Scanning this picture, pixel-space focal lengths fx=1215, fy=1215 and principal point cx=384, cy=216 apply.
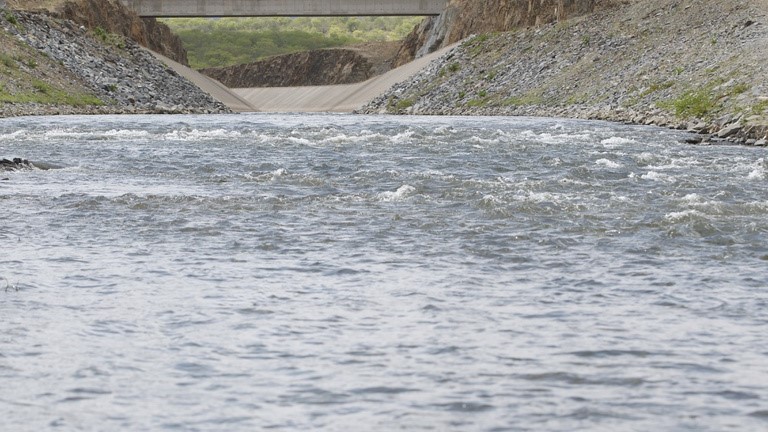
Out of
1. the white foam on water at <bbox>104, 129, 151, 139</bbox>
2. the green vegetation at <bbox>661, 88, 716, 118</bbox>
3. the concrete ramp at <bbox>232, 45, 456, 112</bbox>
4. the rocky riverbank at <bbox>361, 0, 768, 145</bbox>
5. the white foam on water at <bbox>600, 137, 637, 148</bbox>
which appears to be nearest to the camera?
the white foam on water at <bbox>600, 137, 637, 148</bbox>

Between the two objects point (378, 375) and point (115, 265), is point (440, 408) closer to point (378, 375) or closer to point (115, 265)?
point (378, 375)

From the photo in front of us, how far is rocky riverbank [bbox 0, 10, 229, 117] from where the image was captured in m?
69.4

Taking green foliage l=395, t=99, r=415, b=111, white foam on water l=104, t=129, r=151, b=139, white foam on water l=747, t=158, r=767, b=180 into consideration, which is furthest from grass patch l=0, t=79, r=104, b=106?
white foam on water l=747, t=158, r=767, b=180

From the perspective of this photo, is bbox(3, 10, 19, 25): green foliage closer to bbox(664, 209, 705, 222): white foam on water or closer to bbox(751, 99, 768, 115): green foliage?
bbox(751, 99, 768, 115): green foliage

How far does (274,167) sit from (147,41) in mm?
82714

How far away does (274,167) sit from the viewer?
27812 millimetres

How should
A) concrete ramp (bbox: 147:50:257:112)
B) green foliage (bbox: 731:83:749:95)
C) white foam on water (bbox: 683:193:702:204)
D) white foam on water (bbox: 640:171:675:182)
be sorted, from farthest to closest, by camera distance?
concrete ramp (bbox: 147:50:257:112), green foliage (bbox: 731:83:749:95), white foam on water (bbox: 640:171:675:182), white foam on water (bbox: 683:193:702:204)

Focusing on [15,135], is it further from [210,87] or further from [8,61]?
[210,87]

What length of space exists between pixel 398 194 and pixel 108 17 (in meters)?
83.3

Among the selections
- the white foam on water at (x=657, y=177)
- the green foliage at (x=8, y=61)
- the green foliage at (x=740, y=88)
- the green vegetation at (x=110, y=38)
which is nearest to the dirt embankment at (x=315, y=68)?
the green vegetation at (x=110, y=38)

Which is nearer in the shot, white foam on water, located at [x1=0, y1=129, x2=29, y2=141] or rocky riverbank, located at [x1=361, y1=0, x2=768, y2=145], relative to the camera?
white foam on water, located at [x1=0, y1=129, x2=29, y2=141]

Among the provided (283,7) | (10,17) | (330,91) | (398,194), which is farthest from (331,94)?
(398,194)

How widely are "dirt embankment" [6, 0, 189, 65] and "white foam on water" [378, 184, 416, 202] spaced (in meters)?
75.6

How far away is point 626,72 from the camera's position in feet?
222
